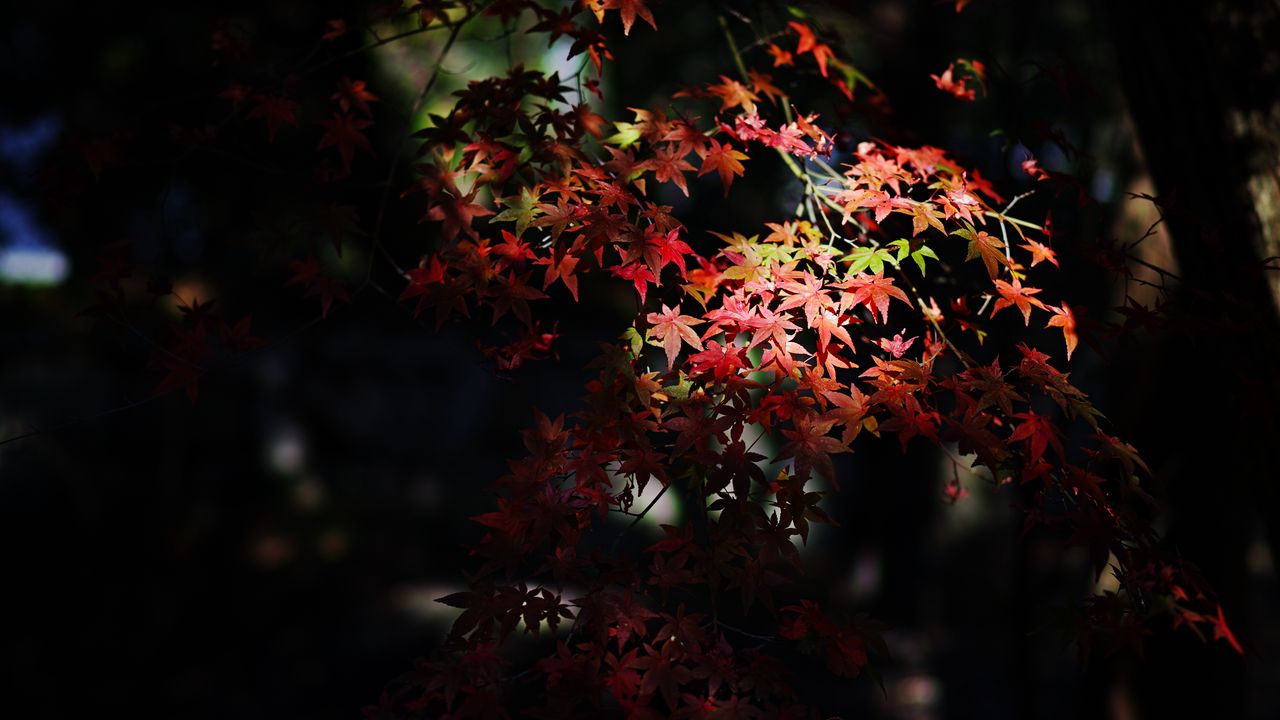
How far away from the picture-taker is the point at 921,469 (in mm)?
6367

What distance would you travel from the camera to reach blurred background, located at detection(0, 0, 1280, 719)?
77.6 inches

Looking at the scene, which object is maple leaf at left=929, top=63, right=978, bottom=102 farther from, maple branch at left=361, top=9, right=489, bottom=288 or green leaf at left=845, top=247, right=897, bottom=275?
maple branch at left=361, top=9, right=489, bottom=288

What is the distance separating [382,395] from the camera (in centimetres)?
1113

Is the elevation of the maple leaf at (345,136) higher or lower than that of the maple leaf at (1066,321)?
higher

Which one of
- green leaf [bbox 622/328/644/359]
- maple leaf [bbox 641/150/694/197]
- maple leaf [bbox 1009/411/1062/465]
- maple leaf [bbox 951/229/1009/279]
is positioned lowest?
maple leaf [bbox 1009/411/1062/465]

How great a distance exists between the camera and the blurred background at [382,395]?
197 centimetres

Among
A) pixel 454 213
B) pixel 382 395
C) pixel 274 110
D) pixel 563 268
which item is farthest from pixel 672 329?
pixel 382 395

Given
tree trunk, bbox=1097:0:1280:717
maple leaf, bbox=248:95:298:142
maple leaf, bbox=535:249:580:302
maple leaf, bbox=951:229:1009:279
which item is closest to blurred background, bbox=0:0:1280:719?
tree trunk, bbox=1097:0:1280:717

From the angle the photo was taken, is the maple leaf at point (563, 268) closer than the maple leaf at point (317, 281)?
Yes

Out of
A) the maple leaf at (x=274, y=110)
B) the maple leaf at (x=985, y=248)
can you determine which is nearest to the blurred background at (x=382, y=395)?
the maple leaf at (x=274, y=110)

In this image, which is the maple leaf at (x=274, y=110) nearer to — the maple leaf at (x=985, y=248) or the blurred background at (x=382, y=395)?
the blurred background at (x=382, y=395)

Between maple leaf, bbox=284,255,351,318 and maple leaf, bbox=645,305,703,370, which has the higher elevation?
maple leaf, bbox=284,255,351,318

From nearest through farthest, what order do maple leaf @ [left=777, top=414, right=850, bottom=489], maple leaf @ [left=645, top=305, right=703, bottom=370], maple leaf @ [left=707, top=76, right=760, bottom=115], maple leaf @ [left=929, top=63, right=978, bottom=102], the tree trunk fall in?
maple leaf @ [left=777, top=414, right=850, bottom=489]
maple leaf @ [left=645, top=305, right=703, bottom=370]
maple leaf @ [left=707, top=76, right=760, bottom=115]
the tree trunk
maple leaf @ [left=929, top=63, right=978, bottom=102]

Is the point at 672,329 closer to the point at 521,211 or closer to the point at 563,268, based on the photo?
the point at 563,268
